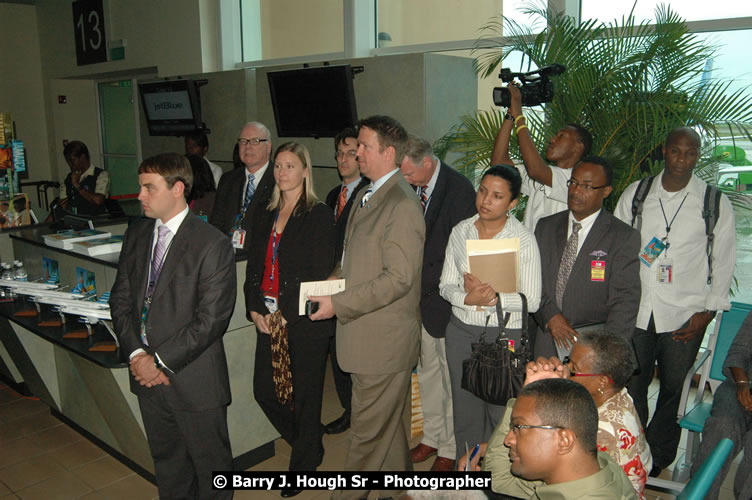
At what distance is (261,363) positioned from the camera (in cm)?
299

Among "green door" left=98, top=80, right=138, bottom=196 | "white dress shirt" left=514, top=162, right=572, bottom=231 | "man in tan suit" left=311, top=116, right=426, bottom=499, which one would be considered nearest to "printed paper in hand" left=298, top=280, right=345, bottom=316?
"man in tan suit" left=311, top=116, right=426, bottom=499

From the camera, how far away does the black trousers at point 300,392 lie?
288 centimetres

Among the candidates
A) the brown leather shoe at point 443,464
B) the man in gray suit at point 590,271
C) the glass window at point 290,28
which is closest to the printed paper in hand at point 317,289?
the man in gray suit at point 590,271

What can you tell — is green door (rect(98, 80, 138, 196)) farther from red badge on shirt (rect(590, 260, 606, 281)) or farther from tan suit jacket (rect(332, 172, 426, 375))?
red badge on shirt (rect(590, 260, 606, 281))

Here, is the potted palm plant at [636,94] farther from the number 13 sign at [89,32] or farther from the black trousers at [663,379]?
the number 13 sign at [89,32]

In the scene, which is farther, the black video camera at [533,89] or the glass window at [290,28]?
the glass window at [290,28]

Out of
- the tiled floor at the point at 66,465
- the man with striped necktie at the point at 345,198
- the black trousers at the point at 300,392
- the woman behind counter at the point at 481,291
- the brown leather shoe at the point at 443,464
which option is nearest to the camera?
the woman behind counter at the point at 481,291

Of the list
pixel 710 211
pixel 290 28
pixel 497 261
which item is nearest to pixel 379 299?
pixel 497 261

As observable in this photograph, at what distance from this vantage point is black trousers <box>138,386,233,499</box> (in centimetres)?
249

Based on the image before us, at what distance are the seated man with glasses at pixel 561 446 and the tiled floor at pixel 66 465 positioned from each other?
175cm

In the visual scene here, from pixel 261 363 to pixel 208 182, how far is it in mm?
2091

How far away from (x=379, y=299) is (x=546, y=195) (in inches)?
52.7

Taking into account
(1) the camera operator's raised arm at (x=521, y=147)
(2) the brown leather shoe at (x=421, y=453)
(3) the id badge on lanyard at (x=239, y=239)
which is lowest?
(2) the brown leather shoe at (x=421, y=453)

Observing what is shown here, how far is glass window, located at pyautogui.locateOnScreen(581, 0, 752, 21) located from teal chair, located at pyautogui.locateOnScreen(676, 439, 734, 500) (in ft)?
10.4
